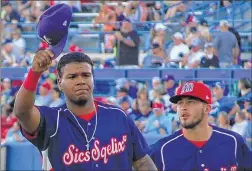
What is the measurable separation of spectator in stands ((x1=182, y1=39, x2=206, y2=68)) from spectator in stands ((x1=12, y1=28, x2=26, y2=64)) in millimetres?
3158

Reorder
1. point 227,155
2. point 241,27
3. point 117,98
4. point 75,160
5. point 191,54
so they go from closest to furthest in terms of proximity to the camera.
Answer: point 75,160
point 227,155
point 117,98
point 191,54
point 241,27

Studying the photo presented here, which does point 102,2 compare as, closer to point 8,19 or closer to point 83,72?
point 8,19

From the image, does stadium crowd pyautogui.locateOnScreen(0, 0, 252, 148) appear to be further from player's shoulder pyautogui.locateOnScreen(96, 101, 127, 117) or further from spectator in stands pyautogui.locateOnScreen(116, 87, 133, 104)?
player's shoulder pyautogui.locateOnScreen(96, 101, 127, 117)

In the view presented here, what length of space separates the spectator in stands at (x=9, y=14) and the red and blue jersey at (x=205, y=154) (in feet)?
39.1

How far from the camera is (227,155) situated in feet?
20.7

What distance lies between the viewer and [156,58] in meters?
15.3

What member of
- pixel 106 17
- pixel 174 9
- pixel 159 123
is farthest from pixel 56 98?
pixel 174 9

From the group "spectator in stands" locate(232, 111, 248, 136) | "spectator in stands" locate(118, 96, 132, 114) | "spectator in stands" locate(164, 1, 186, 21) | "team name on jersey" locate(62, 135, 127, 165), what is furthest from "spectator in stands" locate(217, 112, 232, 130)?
"spectator in stands" locate(164, 1, 186, 21)

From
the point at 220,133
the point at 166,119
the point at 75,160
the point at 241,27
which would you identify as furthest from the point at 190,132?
the point at 241,27

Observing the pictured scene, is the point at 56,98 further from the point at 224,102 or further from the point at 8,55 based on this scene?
the point at 8,55

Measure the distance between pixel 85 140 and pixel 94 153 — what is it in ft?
0.32

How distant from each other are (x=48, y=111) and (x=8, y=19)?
12578mm

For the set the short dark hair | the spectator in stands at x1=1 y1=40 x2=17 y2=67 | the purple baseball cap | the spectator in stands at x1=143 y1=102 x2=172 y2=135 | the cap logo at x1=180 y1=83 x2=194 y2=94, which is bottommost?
the spectator in stands at x1=143 y1=102 x2=172 y2=135

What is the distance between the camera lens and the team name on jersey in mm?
5387
